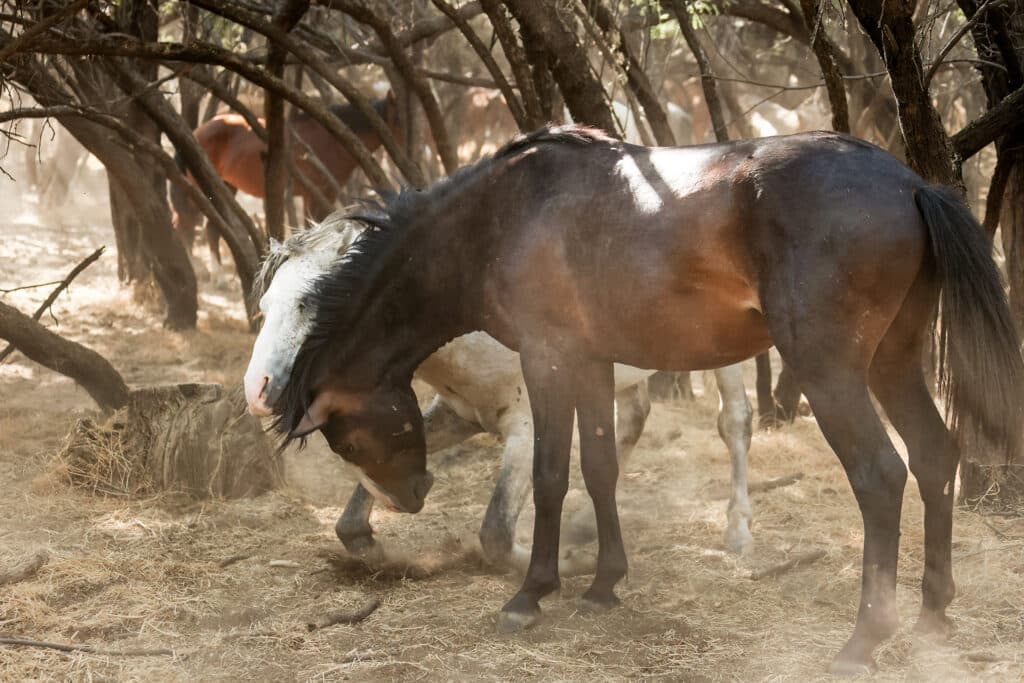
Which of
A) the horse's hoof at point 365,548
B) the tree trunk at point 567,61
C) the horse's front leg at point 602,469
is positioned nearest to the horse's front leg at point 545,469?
the horse's front leg at point 602,469

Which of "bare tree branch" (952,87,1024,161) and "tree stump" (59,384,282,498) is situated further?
"tree stump" (59,384,282,498)

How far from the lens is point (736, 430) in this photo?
224 inches

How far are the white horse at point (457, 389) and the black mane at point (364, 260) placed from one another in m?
0.09

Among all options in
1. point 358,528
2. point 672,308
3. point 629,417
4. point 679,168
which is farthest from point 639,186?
point 629,417

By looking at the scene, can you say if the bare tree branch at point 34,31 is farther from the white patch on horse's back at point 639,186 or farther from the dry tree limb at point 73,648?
the white patch on horse's back at point 639,186

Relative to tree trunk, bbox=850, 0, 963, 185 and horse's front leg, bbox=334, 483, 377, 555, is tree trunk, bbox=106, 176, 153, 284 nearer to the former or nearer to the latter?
horse's front leg, bbox=334, 483, 377, 555

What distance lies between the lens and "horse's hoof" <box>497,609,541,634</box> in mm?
3924

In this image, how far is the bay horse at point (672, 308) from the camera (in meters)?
3.28

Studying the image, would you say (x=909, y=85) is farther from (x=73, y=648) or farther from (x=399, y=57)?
(x=73, y=648)

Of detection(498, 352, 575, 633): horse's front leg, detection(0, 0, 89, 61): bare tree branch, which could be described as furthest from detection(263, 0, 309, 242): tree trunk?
detection(498, 352, 575, 633): horse's front leg

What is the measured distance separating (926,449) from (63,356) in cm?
482

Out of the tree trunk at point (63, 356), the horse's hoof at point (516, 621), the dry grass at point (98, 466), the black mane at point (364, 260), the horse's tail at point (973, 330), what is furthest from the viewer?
the tree trunk at point (63, 356)

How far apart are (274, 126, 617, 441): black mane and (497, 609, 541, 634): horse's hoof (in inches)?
43.4

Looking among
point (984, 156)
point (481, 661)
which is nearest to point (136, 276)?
point (481, 661)
